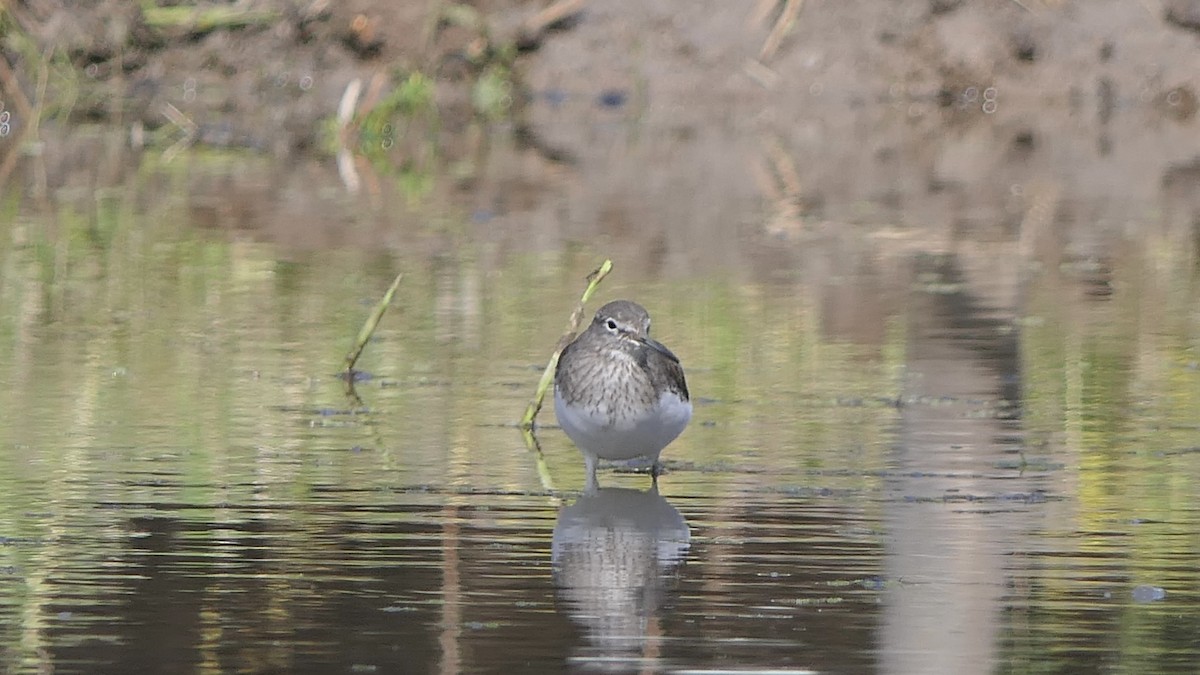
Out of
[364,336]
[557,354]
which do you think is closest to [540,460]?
[557,354]

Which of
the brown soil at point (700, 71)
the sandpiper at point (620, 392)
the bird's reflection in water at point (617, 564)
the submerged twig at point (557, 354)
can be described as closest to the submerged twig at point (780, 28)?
the brown soil at point (700, 71)

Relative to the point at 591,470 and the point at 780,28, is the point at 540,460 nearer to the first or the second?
the point at 591,470

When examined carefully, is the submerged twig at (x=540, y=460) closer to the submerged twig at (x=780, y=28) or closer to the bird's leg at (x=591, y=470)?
the bird's leg at (x=591, y=470)

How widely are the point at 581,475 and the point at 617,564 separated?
1.42 meters

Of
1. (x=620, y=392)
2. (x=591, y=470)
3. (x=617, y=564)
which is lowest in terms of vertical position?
(x=617, y=564)

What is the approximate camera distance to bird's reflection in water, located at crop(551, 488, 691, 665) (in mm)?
5547

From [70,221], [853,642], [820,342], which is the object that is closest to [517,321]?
[820,342]

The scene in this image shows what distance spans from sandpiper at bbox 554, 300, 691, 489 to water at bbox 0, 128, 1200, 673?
0.51ft

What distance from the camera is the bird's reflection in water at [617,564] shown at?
18.2 feet

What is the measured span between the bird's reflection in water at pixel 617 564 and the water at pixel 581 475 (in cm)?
2

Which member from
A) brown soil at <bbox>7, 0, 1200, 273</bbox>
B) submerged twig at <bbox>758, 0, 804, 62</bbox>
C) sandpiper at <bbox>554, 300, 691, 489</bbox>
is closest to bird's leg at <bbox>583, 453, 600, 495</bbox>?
sandpiper at <bbox>554, 300, 691, 489</bbox>

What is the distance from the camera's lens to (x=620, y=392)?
24.6 feet

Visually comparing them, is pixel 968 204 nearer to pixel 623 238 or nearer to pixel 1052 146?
pixel 623 238

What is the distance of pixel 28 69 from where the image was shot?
23297 mm
